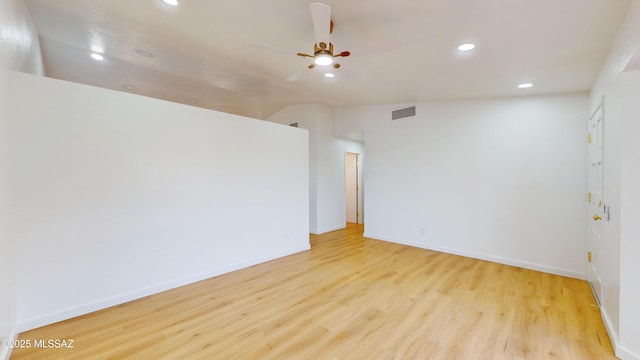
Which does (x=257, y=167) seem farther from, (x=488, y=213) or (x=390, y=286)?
(x=488, y=213)

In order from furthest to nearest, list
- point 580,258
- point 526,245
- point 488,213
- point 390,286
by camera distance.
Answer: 1. point 488,213
2. point 526,245
3. point 580,258
4. point 390,286

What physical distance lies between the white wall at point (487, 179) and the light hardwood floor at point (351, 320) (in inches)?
23.3

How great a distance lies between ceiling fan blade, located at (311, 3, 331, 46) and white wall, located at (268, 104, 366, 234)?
397 cm

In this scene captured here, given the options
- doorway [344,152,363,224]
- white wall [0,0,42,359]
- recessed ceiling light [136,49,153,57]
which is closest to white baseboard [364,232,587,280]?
doorway [344,152,363,224]

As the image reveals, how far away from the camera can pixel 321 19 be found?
2.13 m

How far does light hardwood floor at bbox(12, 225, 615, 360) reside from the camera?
221 centimetres

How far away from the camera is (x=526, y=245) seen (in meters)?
4.23

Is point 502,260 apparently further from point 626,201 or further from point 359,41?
point 359,41

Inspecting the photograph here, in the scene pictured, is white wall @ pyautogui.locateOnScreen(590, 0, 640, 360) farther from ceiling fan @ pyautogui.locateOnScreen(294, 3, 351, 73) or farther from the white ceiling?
ceiling fan @ pyautogui.locateOnScreen(294, 3, 351, 73)

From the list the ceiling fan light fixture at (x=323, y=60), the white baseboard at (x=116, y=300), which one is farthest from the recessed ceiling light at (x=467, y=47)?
the white baseboard at (x=116, y=300)

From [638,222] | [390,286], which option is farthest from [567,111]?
[390,286]

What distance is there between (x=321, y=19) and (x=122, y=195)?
2801mm

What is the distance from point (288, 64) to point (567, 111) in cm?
415

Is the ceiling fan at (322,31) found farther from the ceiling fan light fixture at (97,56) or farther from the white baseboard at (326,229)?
→ the white baseboard at (326,229)
